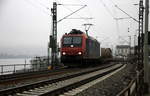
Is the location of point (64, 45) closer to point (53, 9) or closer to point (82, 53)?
point (82, 53)

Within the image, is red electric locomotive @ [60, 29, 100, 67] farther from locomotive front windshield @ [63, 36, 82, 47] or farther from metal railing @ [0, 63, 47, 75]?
metal railing @ [0, 63, 47, 75]

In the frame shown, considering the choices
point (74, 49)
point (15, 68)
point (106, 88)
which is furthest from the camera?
point (74, 49)

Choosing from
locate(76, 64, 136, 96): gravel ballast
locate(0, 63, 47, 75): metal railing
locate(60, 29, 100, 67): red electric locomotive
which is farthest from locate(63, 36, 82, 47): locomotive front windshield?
locate(76, 64, 136, 96): gravel ballast

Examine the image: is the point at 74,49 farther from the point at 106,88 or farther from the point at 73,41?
the point at 106,88

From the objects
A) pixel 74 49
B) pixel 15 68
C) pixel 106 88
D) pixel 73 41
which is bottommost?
pixel 106 88

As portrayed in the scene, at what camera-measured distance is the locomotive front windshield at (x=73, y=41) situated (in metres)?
32.6

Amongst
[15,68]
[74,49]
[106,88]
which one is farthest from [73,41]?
[106,88]

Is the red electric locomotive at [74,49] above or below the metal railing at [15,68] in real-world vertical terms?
above

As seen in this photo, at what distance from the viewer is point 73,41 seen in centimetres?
3281

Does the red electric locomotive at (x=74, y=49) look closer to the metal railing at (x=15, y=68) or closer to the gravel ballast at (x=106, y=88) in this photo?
the metal railing at (x=15, y=68)

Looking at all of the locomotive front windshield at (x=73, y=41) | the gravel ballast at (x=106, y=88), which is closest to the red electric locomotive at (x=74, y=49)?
the locomotive front windshield at (x=73, y=41)

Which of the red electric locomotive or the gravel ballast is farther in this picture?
the red electric locomotive

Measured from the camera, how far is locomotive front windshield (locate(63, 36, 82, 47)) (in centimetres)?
3262

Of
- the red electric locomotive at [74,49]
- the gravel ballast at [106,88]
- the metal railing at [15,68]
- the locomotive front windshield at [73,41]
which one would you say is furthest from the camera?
the locomotive front windshield at [73,41]
